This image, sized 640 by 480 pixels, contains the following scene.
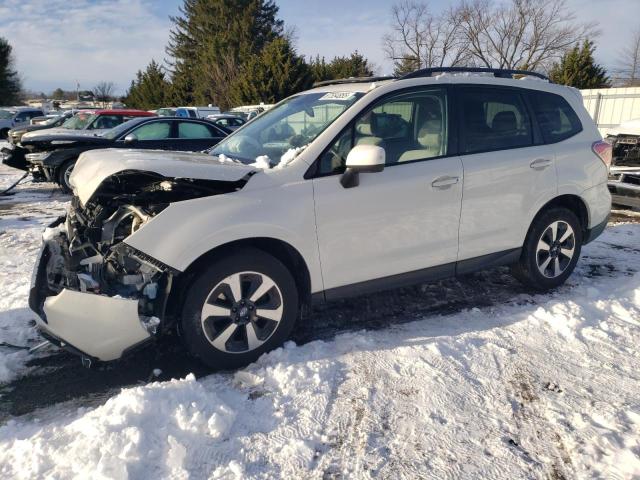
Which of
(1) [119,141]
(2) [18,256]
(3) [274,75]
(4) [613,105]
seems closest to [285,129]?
(2) [18,256]

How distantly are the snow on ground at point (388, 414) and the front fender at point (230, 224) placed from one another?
2.53ft

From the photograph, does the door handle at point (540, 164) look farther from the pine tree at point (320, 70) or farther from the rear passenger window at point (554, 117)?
the pine tree at point (320, 70)

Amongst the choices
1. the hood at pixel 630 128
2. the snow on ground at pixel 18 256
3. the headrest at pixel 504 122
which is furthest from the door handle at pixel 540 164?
the hood at pixel 630 128

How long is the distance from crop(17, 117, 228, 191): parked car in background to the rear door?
273 inches

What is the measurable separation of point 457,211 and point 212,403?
92.2 inches

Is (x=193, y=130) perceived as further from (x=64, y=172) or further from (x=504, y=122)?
(x=504, y=122)

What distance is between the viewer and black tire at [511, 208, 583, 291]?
15.0 feet

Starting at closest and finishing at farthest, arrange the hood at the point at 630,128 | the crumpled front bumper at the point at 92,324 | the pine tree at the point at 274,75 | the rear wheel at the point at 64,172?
the crumpled front bumper at the point at 92,324, the hood at the point at 630,128, the rear wheel at the point at 64,172, the pine tree at the point at 274,75

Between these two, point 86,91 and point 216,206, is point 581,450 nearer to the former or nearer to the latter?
point 216,206

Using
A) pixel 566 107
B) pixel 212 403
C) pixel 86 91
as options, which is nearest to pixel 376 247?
pixel 212 403

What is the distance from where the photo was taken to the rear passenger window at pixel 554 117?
4535 millimetres

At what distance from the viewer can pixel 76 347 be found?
10.1ft

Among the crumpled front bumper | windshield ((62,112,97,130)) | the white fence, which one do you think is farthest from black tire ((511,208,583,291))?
windshield ((62,112,97,130))

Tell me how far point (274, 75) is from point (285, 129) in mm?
32106
